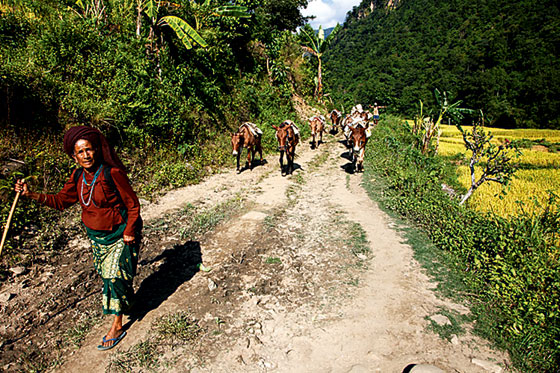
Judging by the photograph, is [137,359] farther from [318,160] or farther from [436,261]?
[318,160]

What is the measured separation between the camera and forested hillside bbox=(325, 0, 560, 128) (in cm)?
3725

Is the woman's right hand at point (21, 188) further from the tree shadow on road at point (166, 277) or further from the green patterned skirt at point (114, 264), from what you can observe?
the tree shadow on road at point (166, 277)

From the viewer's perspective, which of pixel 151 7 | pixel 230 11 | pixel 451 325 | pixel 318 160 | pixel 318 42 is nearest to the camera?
pixel 451 325

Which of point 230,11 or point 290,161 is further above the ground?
point 230,11

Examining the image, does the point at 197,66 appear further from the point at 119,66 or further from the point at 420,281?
the point at 420,281

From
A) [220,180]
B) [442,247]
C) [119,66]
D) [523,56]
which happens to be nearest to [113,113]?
[119,66]

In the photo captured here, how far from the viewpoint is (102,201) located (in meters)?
3.05

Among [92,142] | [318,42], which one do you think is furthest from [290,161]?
[318,42]

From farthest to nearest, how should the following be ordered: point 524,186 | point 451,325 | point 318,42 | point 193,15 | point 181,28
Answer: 1. point 318,42
2. point 193,15
3. point 181,28
4. point 524,186
5. point 451,325

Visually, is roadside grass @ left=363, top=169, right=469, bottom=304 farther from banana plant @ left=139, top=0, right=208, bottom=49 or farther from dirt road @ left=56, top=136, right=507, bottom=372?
banana plant @ left=139, top=0, right=208, bottom=49

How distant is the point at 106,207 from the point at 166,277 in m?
1.96

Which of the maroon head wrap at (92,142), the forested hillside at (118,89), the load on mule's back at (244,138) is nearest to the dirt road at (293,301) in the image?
the maroon head wrap at (92,142)

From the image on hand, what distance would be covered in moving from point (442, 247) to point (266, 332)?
3856mm

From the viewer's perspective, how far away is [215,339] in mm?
3422
